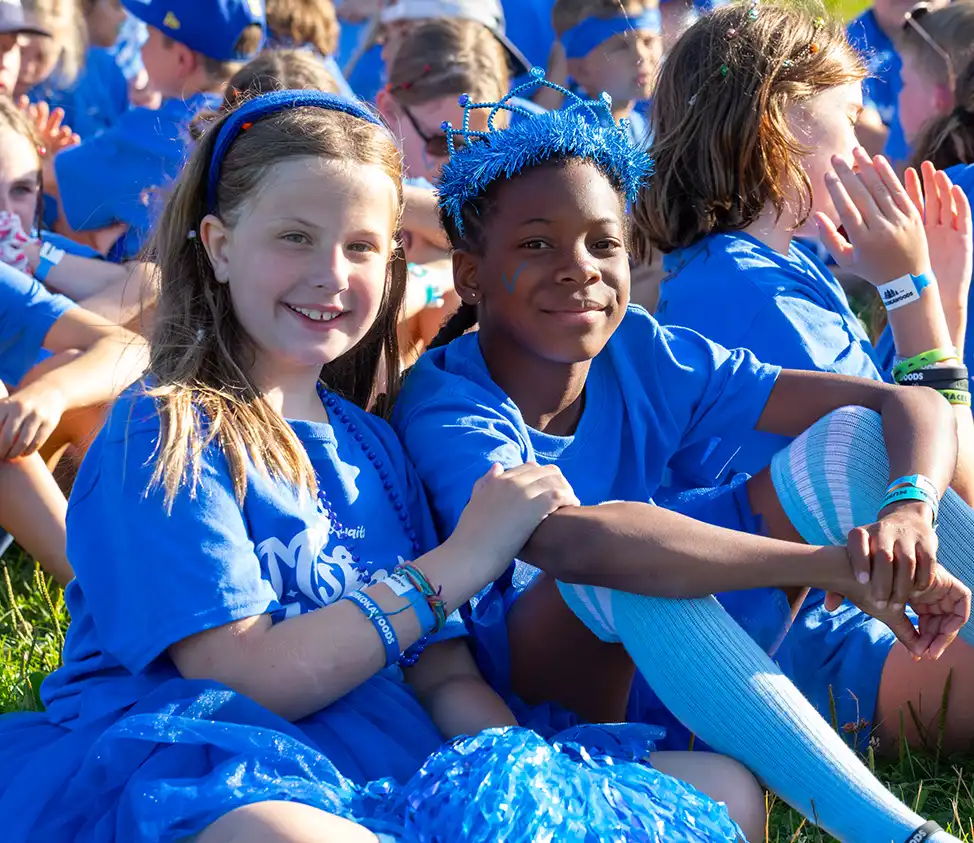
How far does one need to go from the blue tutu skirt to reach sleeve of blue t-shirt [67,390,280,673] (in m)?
0.10

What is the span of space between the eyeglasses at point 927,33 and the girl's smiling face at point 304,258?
8.92ft

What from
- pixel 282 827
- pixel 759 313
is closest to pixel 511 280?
pixel 759 313

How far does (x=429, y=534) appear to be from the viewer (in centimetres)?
235

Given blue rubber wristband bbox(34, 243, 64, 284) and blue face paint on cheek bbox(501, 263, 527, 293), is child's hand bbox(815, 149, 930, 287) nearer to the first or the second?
blue face paint on cheek bbox(501, 263, 527, 293)

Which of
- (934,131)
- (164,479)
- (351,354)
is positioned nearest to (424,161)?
Answer: (934,131)

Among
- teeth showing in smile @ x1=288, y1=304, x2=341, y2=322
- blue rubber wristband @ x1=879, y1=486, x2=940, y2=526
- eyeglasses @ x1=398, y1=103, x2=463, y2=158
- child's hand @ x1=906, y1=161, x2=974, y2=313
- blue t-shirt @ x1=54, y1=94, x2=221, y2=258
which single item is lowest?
blue rubber wristband @ x1=879, y1=486, x2=940, y2=526

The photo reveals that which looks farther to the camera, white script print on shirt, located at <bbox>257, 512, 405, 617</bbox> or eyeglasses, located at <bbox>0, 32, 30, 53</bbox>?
eyeglasses, located at <bbox>0, 32, 30, 53</bbox>

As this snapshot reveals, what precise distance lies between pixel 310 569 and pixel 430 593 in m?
0.20

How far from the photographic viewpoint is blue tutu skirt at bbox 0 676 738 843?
1.76 metres

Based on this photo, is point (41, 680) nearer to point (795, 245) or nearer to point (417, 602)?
point (417, 602)

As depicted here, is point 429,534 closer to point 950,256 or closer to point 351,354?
point 351,354

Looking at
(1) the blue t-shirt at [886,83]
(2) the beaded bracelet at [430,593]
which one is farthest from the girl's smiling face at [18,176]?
(1) the blue t-shirt at [886,83]

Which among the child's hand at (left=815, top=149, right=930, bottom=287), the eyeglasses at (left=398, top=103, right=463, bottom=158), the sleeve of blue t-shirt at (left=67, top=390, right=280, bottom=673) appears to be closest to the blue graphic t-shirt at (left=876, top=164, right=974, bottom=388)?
the child's hand at (left=815, top=149, right=930, bottom=287)

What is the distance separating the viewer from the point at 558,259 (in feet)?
7.84
